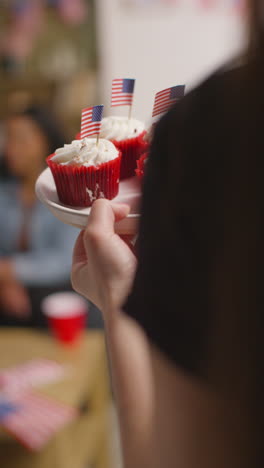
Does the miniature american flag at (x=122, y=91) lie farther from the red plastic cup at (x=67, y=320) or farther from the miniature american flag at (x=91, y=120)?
the red plastic cup at (x=67, y=320)

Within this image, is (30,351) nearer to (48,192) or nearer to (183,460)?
(48,192)

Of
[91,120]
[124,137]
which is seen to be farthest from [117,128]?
[91,120]

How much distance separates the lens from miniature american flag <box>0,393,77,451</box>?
168 cm

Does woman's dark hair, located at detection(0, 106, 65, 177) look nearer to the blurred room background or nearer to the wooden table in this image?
the blurred room background

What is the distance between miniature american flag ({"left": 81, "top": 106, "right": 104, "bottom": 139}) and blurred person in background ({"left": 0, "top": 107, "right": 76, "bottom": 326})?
1.97m

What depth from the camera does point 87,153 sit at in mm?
745

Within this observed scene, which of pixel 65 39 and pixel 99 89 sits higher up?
pixel 65 39

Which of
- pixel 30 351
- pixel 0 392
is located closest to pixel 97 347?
pixel 30 351

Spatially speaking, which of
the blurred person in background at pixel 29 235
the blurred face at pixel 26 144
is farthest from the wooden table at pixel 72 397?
the blurred face at pixel 26 144

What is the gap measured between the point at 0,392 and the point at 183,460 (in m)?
1.57

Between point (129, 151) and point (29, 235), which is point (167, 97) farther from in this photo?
point (29, 235)

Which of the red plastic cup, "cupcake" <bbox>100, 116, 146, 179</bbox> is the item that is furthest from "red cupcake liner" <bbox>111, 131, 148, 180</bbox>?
the red plastic cup

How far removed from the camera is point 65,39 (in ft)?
10.3

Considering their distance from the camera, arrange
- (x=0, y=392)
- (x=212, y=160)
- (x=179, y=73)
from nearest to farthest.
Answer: (x=212, y=160)
(x=0, y=392)
(x=179, y=73)
